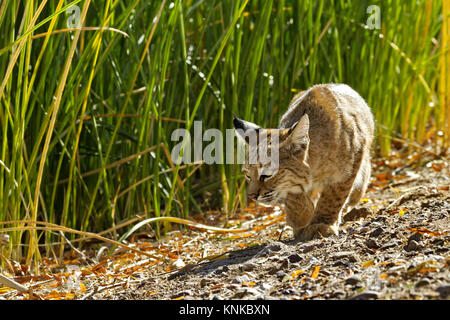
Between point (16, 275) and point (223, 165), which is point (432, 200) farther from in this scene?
point (16, 275)

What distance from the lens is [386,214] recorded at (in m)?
3.09

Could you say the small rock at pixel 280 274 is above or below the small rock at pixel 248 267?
above

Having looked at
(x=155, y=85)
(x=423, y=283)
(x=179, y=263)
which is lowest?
(x=179, y=263)

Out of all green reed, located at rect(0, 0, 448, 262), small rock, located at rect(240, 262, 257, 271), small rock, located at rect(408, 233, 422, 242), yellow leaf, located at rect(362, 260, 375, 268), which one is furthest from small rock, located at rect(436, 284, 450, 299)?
green reed, located at rect(0, 0, 448, 262)

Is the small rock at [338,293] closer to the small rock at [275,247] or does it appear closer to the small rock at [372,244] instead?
the small rock at [372,244]

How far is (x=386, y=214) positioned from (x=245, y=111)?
40.9 inches

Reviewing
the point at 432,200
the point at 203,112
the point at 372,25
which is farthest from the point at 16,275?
the point at 372,25

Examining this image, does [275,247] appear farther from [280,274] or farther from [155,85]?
[155,85]

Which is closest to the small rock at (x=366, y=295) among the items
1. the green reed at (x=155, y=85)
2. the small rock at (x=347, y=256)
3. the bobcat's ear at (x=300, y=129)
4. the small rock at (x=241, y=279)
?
the small rock at (x=347, y=256)

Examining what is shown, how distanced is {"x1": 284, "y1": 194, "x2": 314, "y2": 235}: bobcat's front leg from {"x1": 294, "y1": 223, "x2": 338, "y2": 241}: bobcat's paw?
0.03 metres

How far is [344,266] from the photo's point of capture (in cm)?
227

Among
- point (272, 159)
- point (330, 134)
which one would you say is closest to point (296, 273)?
point (272, 159)

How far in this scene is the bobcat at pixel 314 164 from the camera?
2.87m

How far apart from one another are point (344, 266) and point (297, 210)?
→ 2.58 ft
